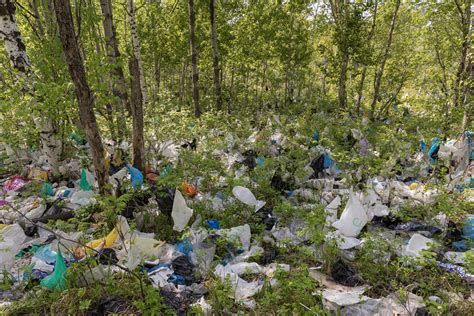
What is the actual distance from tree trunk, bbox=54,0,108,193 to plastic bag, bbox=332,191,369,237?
274cm

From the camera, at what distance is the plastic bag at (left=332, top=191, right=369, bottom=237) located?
3312 mm

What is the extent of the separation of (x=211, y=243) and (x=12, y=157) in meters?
4.85

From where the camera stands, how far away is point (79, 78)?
3154mm

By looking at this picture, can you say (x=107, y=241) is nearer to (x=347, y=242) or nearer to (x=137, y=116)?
(x=137, y=116)

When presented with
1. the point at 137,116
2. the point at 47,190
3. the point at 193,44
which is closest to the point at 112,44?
the point at 137,116

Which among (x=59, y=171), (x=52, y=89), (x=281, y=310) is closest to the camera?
(x=281, y=310)

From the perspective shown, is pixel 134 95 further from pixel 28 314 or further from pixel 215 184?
pixel 28 314

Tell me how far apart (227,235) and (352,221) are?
135 cm

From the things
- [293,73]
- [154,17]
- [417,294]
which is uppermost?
[154,17]

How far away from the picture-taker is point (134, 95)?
4.50 meters

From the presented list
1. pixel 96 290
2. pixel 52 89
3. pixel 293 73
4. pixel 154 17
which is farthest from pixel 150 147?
pixel 293 73

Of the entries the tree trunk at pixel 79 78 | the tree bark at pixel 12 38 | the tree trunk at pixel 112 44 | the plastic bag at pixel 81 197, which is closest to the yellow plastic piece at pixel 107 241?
the tree trunk at pixel 79 78

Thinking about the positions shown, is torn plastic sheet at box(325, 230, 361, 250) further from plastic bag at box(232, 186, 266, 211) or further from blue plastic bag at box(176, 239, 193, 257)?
blue plastic bag at box(176, 239, 193, 257)

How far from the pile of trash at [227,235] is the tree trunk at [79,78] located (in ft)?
1.36
